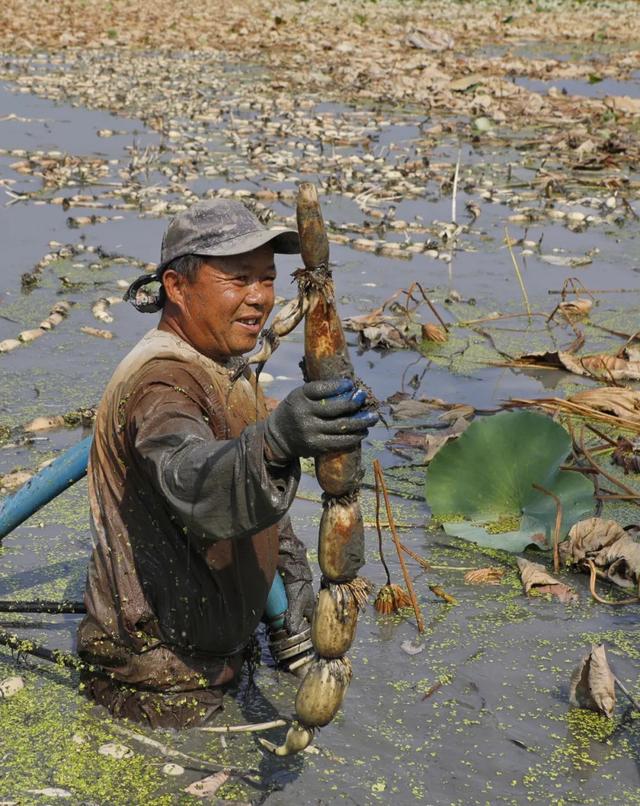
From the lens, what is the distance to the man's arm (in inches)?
106

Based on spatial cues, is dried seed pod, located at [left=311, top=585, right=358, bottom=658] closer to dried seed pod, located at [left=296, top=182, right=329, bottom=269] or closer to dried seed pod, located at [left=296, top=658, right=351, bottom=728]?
dried seed pod, located at [left=296, top=658, right=351, bottom=728]

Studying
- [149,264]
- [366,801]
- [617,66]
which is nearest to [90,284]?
[149,264]

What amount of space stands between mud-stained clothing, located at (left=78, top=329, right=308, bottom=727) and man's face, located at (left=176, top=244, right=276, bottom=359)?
81 mm

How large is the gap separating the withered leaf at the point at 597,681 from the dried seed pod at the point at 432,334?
12.2 ft

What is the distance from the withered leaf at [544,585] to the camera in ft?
14.5

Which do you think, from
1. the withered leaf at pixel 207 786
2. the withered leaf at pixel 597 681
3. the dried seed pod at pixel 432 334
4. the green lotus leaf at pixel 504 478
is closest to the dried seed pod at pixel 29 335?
the dried seed pod at pixel 432 334

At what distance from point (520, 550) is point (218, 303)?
6.30 feet

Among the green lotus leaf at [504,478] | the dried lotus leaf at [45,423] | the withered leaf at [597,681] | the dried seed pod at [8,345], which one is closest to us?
the withered leaf at [597,681]

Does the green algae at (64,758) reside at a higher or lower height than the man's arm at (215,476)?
lower

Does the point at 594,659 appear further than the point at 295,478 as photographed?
Yes

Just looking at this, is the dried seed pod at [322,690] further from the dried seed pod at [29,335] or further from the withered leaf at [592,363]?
the dried seed pod at [29,335]

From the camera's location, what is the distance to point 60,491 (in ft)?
12.8

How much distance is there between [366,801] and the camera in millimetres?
3230

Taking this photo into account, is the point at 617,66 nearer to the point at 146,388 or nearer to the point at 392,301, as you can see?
the point at 392,301
